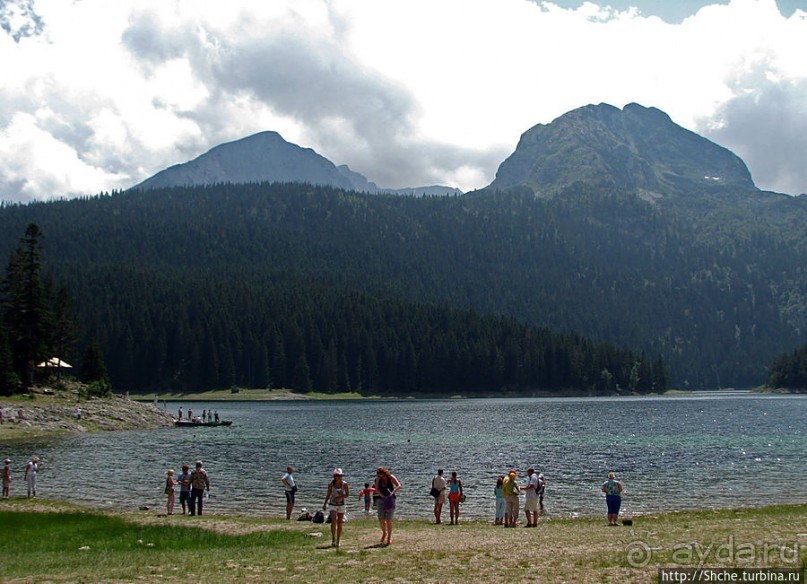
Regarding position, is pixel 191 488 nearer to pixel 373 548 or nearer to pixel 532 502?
pixel 373 548

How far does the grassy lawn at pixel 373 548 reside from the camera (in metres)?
22.4

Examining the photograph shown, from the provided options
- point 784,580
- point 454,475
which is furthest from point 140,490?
point 784,580

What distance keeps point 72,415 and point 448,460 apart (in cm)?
5104

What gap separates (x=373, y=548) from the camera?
28578 mm

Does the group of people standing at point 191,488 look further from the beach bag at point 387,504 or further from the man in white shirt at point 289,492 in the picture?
the beach bag at point 387,504

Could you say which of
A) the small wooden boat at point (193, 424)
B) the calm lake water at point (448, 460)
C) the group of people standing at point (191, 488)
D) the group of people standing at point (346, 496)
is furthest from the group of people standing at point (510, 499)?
the small wooden boat at point (193, 424)

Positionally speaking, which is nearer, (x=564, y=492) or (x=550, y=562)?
(x=550, y=562)

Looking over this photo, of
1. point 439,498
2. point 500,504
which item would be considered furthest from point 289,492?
point 500,504

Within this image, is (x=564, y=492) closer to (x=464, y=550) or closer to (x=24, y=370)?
(x=464, y=550)

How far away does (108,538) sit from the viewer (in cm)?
3141

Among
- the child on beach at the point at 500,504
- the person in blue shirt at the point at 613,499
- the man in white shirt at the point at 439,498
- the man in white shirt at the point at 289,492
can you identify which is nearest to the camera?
the person in blue shirt at the point at 613,499

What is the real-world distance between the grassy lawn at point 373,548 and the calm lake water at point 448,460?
8235mm

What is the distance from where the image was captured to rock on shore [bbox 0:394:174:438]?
271 feet

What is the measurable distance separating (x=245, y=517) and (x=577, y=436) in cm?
6226
